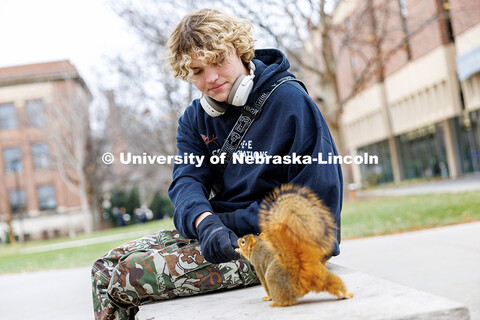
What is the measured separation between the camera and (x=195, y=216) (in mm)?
2227

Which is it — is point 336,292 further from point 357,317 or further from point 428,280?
point 428,280

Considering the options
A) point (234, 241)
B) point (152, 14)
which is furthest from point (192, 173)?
point (152, 14)

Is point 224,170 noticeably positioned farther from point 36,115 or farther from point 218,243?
point 36,115

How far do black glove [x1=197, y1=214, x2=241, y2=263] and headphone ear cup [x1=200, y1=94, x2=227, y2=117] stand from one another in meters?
0.54

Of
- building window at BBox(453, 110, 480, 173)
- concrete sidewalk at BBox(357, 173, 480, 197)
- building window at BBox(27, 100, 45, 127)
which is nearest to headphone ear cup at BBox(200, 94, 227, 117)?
concrete sidewalk at BBox(357, 173, 480, 197)

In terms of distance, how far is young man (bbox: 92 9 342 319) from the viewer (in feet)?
7.25

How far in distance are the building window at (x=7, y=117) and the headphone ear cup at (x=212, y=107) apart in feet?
156

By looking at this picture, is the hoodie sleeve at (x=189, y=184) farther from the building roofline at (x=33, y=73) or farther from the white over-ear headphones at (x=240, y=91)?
the building roofline at (x=33, y=73)

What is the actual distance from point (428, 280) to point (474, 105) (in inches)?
857

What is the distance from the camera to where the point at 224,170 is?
100 inches

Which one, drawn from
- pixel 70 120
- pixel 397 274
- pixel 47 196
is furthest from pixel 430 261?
pixel 47 196

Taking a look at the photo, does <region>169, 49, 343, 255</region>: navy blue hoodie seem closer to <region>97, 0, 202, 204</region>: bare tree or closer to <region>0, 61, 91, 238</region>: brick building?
<region>97, 0, 202, 204</region>: bare tree

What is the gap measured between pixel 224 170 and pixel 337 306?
1.04 metres

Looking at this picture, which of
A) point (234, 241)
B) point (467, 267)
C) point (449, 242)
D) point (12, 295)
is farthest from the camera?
point (12, 295)
